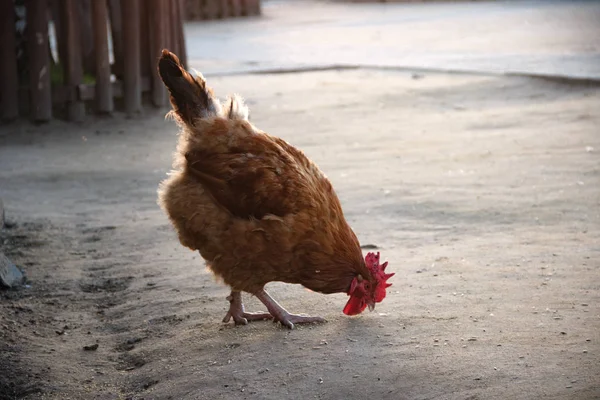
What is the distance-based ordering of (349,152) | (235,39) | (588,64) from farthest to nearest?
(235,39) < (588,64) < (349,152)

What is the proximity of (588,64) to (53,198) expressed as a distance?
781 centimetres

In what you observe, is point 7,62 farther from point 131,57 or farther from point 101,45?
point 131,57

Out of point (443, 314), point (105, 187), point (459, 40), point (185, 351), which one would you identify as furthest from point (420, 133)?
point (459, 40)

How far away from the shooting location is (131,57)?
996cm

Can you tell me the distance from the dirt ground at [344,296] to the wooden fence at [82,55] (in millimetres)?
301

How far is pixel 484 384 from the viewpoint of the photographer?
3.65m

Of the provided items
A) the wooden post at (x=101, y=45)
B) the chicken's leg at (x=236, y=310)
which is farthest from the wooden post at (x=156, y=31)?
the chicken's leg at (x=236, y=310)

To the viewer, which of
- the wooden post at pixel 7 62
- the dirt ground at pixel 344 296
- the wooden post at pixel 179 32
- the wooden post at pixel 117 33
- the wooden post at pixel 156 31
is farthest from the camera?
the wooden post at pixel 179 32

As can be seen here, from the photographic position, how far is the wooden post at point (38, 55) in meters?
9.41

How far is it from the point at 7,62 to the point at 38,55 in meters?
0.34

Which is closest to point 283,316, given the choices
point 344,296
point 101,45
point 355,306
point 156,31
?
point 355,306

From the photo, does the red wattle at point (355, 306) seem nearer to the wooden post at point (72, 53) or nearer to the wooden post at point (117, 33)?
the wooden post at point (72, 53)

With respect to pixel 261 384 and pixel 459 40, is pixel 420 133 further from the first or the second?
pixel 459 40

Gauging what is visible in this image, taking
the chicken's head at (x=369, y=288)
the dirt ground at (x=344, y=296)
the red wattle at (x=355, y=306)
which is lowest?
the dirt ground at (x=344, y=296)
